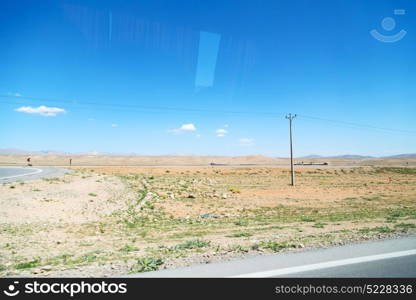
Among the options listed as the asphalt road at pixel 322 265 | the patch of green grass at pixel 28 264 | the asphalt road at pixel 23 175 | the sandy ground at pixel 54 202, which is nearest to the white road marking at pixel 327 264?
the asphalt road at pixel 322 265

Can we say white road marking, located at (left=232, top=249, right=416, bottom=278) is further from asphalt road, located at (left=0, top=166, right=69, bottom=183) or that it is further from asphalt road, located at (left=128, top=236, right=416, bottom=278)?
asphalt road, located at (left=0, top=166, right=69, bottom=183)

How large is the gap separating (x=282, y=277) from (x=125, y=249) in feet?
14.9

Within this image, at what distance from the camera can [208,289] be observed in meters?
4.28

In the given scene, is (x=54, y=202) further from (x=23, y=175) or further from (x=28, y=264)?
(x=23, y=175)

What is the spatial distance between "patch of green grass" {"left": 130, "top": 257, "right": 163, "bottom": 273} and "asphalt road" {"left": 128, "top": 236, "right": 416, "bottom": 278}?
0.29 meters

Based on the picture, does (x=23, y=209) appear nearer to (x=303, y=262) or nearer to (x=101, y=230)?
(x=101, y=230)

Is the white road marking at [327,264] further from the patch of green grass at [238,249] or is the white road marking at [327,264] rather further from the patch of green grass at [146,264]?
the patch of green grass at [146,264]

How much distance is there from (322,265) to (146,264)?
3.59 meters

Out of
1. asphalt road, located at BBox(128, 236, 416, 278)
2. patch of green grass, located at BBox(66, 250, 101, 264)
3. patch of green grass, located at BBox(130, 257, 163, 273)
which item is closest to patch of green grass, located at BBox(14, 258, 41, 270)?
patch of green grass, located at BBox(66, 250, 101, 264)

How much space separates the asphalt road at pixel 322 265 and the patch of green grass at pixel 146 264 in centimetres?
29

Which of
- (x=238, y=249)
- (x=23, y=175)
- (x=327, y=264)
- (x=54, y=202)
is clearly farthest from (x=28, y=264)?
(x=23, y=175)

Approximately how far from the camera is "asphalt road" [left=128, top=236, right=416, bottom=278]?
4.68 meters

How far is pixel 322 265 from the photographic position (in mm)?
5004

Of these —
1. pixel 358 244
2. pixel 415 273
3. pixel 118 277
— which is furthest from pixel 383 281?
pixel 118 277
